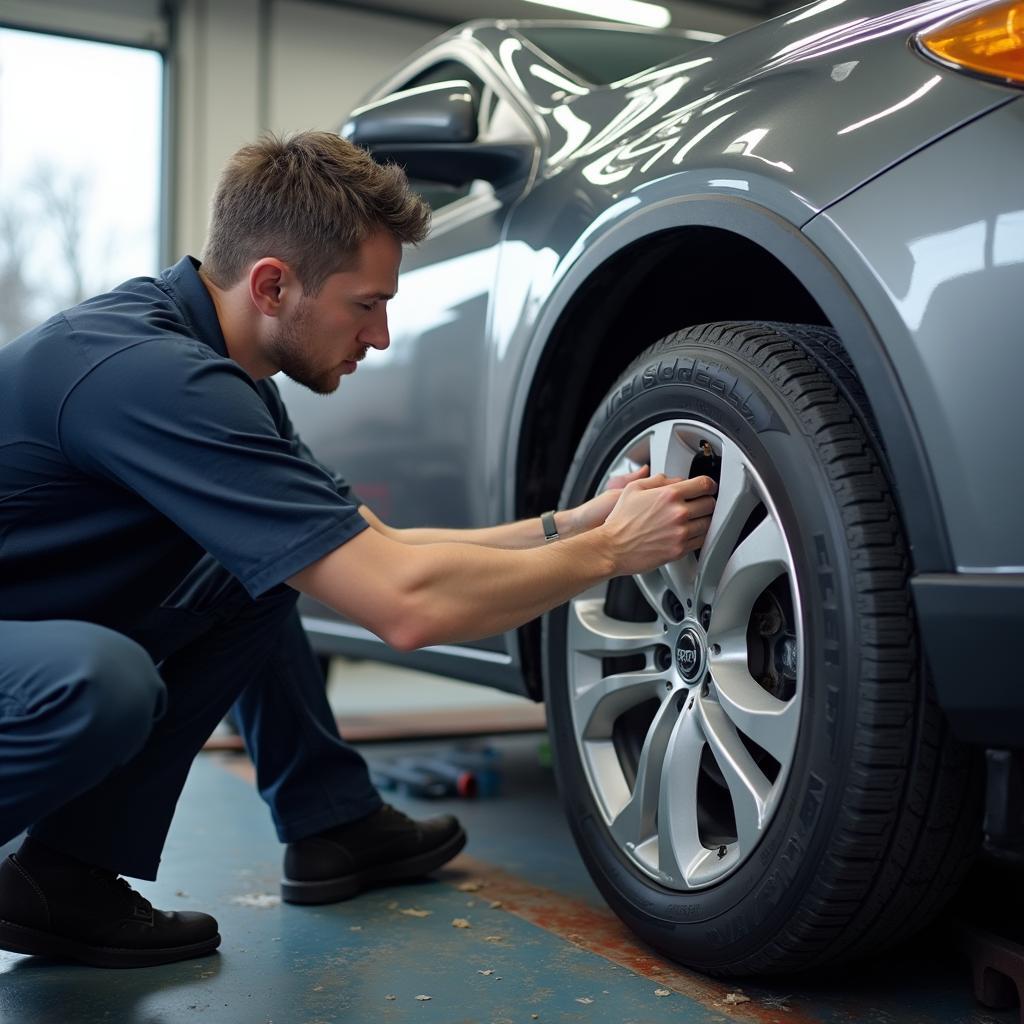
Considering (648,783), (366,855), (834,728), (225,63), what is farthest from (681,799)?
(225,63)

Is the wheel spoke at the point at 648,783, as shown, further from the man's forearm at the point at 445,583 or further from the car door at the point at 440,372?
the car door at the point at 440,372

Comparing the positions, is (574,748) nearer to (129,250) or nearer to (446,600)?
(446,600)

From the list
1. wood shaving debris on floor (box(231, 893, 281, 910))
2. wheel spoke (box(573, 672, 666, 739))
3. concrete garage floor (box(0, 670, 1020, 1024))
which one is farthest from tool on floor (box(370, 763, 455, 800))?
wheel spoke (box(573, 672, 666, 739))

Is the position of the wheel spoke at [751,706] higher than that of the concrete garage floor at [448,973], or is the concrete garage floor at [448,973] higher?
the wheel spoke at [751,706]

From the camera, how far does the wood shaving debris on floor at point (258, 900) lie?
6.01ft

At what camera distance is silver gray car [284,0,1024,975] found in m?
1.12

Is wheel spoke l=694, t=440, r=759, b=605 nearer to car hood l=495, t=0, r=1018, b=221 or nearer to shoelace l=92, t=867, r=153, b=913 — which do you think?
car hood l=495, t=0, r=1018, b=221

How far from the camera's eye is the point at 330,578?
132 cm

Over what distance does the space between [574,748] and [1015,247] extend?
33.6 inches

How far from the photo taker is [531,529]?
1.77 m

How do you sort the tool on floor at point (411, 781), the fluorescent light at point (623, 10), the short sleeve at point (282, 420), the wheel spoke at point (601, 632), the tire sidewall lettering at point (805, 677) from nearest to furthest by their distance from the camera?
the tire sidewall lettering at point (805, 677)
the wheel spoke at point (601, 632)
the short sleeve at point (282, 420)
the tool on floor at point (411, 781)
the fluorescent light at point (623, 10)

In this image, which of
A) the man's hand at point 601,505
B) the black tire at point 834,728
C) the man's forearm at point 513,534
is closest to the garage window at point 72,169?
the man's forearm at point 513,534

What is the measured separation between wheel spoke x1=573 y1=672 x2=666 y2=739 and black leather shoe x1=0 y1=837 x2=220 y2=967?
57cm

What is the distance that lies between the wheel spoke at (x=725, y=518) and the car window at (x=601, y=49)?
1.11m
